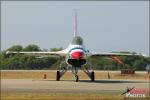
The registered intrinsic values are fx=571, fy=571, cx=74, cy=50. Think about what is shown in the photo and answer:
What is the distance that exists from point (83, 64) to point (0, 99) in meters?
18.6

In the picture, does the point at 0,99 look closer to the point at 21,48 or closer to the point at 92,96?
the point at 92,96

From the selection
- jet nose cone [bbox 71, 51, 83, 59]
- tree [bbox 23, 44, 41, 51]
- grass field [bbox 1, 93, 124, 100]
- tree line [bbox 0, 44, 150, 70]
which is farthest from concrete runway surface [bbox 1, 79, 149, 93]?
tree [bbox 23, 44, 41, 51]

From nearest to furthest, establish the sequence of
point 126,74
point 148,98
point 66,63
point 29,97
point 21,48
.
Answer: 1. point 148,98
2. point 29,97
3. point 66,63
4. point 126,74
5. point 21,48

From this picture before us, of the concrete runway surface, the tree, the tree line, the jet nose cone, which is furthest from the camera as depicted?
the tree

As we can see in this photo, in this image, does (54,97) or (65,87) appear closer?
(54,97)

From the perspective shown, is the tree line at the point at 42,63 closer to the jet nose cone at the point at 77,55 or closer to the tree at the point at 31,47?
the tree at the point at 31,47

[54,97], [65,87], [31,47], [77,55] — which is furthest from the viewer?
[31,47]

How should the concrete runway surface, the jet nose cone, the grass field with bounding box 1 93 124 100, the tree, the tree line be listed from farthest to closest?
the tree → the tree line → the jet nose cone → the concrete runway surface → the grass field with bounding box 1 93 124 100

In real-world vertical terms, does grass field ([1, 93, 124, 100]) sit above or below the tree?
below

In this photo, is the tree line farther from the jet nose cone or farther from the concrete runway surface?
the concrete runway surface

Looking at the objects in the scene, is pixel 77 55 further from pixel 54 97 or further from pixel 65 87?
pixel 54 97

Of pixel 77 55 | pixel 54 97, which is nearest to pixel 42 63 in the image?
pixel 77 55

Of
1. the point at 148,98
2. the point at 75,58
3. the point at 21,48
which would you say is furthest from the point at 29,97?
the point at 21,48

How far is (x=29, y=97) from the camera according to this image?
28.1m
